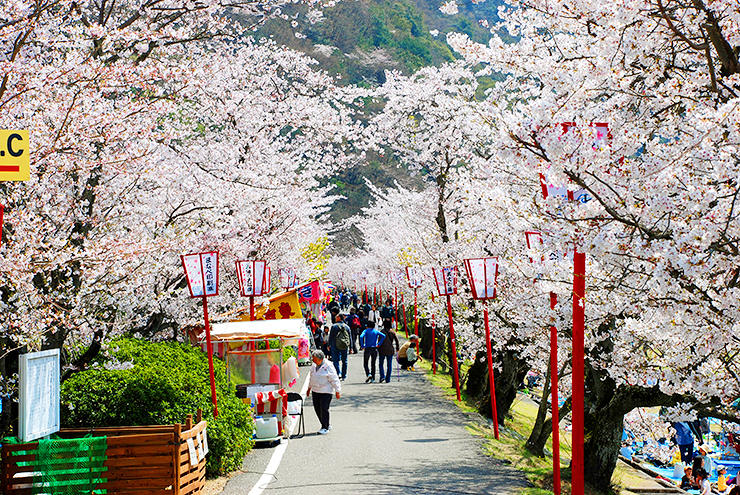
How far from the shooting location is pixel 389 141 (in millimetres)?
23531

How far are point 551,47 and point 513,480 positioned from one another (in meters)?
5.58

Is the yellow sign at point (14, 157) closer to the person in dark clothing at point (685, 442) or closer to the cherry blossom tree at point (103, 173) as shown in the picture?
the cherry blossom tree at point (103, 173)

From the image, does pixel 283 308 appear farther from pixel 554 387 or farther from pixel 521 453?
pixel 554 387

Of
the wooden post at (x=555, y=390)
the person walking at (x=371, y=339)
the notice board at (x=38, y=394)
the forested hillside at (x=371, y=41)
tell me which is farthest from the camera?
the forested hillside at (x=371, y=41)

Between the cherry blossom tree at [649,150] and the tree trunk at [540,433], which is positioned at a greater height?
the cherry blossom tree at [649,150]

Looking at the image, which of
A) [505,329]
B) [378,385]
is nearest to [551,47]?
[505,329]

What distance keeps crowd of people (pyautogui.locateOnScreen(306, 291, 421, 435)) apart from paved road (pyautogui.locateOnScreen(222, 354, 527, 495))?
0.76 meters

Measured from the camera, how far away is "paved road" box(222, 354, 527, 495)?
852 centimetres

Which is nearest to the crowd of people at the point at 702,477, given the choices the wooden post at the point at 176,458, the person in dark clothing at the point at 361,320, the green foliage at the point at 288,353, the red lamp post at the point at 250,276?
the green foliage at the point at 288,353

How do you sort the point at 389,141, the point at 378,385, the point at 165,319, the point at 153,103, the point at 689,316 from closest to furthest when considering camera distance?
the point at 689,316
the point at 153,103
the point at 165,319
the point at 378,385
the point at 389,141

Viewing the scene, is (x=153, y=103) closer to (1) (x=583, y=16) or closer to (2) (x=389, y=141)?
(1) (x=583, y=16)

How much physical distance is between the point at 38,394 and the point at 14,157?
2.29 metres

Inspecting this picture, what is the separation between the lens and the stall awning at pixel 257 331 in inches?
521

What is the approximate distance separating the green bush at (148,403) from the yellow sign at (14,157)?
12.8ft
